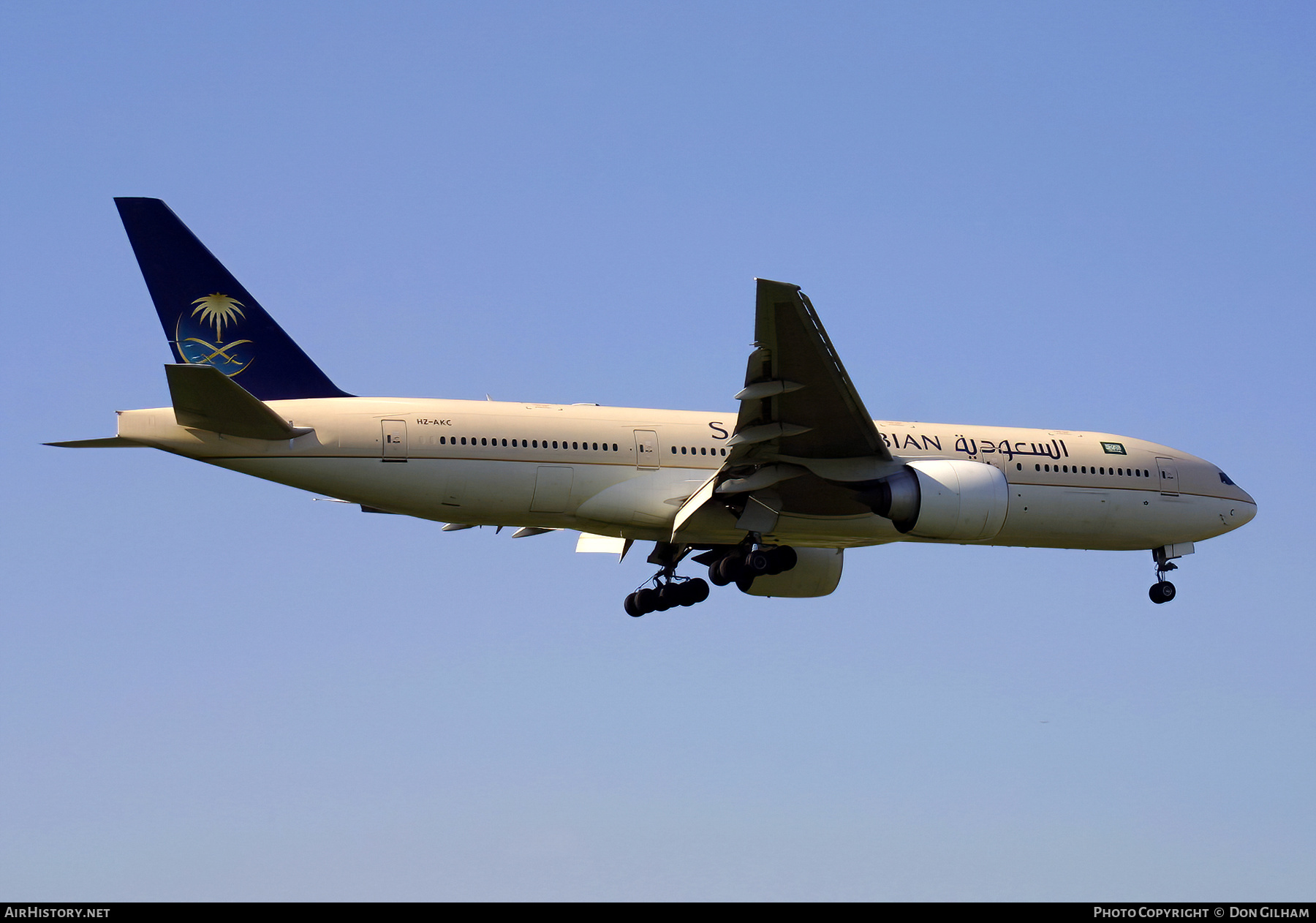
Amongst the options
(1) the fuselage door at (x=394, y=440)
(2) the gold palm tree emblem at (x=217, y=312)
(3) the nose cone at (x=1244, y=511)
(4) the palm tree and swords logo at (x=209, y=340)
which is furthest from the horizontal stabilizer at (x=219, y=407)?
(3) the nose cone at (x=1244, y=511)

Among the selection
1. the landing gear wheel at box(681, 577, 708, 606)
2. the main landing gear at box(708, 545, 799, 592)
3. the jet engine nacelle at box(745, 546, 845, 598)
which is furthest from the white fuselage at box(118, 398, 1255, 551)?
the jet engine nacelle at box(745, 546, 845, 598)

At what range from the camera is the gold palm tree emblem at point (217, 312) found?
24.2 meters

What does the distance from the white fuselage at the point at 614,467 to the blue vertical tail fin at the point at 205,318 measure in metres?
0.65

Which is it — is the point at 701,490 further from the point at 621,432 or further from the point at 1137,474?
the point at 1137,474

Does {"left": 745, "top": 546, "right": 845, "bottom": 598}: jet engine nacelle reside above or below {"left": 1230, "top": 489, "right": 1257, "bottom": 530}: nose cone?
below

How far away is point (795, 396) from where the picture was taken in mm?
22266

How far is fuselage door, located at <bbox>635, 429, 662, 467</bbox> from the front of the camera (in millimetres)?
24609

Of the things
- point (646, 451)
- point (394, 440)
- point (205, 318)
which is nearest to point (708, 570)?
point (646, 451)

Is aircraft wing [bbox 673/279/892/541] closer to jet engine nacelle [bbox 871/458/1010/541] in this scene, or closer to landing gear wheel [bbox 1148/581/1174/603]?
jet engine nacelle [bbox 871/458/1010/541]

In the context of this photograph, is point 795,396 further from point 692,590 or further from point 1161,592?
point 1161,592

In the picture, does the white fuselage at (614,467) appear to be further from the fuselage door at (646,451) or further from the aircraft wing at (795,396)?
the aircraft wing at (795,396)

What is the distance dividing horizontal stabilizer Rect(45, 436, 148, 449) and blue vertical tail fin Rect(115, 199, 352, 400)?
95.5 inches

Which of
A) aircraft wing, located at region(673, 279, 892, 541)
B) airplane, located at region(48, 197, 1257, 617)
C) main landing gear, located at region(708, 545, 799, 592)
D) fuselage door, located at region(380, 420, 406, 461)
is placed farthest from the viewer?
main landing gear, located at region(708, 545, 799, 592)

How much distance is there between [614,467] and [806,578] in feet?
→ 22.9
